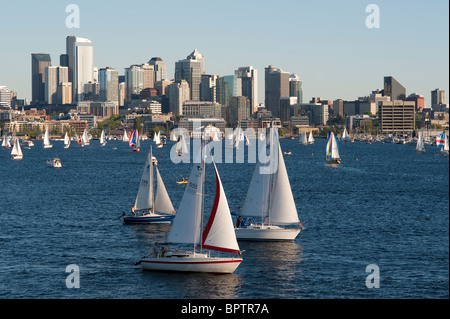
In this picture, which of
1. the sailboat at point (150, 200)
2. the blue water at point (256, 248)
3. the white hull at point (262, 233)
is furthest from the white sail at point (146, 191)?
the white hull at point (262, 233)

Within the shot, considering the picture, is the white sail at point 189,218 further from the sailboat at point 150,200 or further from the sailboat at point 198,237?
the sailboat at point 150,200

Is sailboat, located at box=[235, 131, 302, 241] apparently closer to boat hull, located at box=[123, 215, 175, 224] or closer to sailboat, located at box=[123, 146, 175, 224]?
boat hull, located at box=[123, 215, 175, 224]

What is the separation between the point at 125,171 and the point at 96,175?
10250 millimetres

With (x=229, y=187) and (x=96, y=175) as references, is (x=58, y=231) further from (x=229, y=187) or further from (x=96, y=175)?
(x=96, y=175)

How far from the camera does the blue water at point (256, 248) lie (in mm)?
41312

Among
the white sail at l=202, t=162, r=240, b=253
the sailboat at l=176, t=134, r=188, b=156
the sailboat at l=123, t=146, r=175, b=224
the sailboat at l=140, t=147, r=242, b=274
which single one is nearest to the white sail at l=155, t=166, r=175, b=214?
the sailboat at l=123, t=146, r=175, b=224

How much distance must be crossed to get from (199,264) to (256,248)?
27.2 feet

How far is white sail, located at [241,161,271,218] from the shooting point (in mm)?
53969

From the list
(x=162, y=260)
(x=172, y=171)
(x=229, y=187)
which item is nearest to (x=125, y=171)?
(x=172, y=171)

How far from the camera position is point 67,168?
443 ft

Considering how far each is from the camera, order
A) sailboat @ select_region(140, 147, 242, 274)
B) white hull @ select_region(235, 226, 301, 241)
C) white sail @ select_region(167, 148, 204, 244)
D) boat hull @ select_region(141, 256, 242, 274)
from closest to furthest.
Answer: boat hull @ select_region(141, 256, 242, 274) → sailboat @ select_region(140, 147, 242, 274) → white sail @ select_region(167, 148, 204, 244) → white hull @ select_region(235, 226, 301, 241)

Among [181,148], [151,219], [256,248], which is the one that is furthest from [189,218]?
[181,148]

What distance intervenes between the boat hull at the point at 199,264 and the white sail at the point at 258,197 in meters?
10.4

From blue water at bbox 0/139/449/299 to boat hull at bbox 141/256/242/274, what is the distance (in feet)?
1.34
